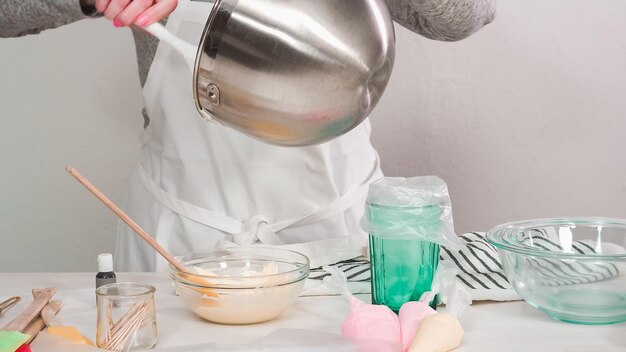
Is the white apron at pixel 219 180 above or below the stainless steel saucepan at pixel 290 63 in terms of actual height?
below

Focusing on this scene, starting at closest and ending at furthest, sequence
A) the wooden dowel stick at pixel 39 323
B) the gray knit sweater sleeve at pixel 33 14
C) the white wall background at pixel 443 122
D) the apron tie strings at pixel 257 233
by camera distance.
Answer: the wooden dowel stick at pixel 39 323, the gray knit sweater sleeve at pixel 33 14, the apron tie strings at pixel 257 233, the white wall background at pixel 443 122

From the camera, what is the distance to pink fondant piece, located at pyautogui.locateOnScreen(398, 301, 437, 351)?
82 centimetres

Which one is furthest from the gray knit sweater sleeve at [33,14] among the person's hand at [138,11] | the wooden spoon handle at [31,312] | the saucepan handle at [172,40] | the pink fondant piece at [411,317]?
the pink fondant piece at [411,317]

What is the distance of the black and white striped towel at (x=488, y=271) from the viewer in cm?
89

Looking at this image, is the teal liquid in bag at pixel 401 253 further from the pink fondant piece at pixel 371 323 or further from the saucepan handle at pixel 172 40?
the saucepan handle at pixel 172 40

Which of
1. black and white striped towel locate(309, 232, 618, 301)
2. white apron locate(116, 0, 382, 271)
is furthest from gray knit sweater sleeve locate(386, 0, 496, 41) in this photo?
black and white striped towel locate(309, 232, 618, 301)

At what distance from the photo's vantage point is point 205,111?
31.3 inches

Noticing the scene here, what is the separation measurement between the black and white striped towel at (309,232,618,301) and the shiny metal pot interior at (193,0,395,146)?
0.31 m

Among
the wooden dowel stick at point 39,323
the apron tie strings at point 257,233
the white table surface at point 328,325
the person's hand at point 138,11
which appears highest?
the person's hand at point 138,11

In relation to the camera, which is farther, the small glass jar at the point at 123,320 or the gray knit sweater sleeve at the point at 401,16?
the gray knit sweater sleeve at the point at 401,16

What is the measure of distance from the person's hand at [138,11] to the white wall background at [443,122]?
113 cm

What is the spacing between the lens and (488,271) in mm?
1042

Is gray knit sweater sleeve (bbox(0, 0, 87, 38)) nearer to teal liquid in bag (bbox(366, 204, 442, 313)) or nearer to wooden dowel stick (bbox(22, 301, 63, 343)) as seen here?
wooden dowel stick (bbox(22, 301, 63, 343))

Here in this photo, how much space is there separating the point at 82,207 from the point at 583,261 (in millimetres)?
1565
